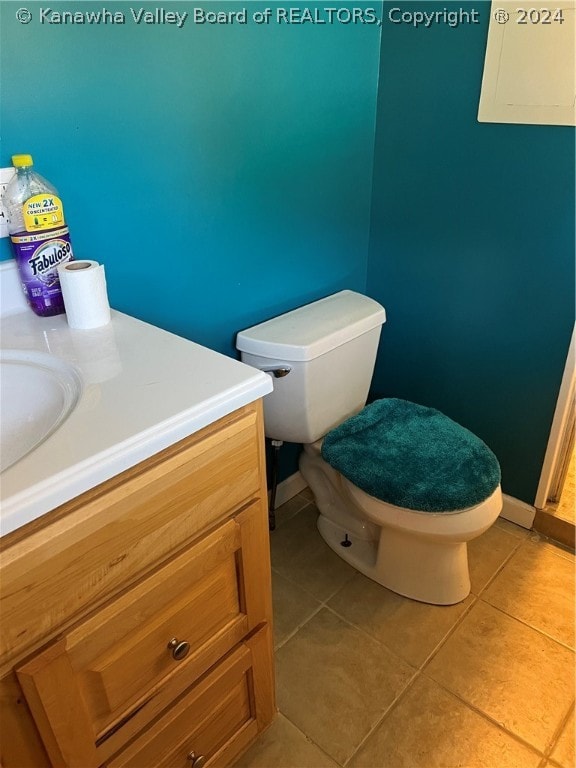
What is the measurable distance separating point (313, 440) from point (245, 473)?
2.23ft

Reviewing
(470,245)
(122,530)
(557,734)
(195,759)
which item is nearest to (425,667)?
(557,734)

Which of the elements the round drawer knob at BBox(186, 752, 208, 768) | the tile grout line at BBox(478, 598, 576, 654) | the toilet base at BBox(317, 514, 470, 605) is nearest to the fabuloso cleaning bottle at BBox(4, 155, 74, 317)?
the round drawer knob at BBox(186, 752, 208, 768)

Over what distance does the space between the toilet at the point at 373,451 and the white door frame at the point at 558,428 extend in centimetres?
30

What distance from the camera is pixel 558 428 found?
61.7 inches

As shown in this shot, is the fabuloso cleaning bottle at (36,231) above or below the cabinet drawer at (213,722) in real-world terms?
above

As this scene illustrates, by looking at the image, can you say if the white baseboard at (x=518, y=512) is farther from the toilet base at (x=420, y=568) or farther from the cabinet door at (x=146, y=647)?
the cabinet door at (x=146, y=647)

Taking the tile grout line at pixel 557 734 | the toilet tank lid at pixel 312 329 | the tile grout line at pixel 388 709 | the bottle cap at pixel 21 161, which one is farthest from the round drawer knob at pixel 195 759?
the bottle cap at pixel 21 161

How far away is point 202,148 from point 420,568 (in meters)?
1.16

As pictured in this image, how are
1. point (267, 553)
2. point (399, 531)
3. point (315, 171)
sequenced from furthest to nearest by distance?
point (315, 171) → point (399, 531) → point (267, 553)

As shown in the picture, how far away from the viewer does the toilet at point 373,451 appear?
4.33 feet

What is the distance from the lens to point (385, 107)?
1576 millimetres

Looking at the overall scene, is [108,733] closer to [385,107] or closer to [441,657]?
[441,657]

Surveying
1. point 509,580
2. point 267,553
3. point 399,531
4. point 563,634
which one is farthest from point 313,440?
point 563,634

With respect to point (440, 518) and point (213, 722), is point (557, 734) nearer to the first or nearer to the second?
point (440, 518)
